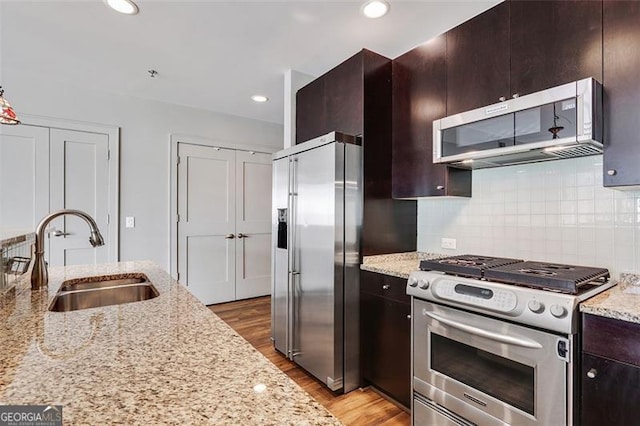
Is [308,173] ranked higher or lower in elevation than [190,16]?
lower

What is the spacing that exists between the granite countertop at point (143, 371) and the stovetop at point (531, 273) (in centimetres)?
123

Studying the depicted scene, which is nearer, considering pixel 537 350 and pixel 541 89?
pixel 537 350

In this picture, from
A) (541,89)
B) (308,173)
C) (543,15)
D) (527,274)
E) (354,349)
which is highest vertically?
(543,15)

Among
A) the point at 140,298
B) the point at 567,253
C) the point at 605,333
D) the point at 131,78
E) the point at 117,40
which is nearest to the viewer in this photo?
the point at 605,333

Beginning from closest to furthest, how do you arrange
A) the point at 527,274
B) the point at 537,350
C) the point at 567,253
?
the point at 537,350, the point at 527,274, the point at 567,253

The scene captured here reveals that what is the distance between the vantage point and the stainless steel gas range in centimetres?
124

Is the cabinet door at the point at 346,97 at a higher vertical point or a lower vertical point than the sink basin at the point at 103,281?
higher

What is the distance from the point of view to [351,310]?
7.17 ft

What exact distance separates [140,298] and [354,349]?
1390mm

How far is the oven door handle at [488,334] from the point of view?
1.31 meters

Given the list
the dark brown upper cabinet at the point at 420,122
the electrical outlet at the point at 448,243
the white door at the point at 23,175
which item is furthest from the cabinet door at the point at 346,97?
the white door at the point at 23,175

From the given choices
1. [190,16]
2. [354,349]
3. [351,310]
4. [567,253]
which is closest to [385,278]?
[351,310]

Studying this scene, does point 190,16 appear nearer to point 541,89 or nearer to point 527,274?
point 541,89

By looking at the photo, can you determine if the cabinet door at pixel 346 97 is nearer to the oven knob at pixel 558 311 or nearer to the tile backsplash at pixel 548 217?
the tile backsplash at pixel 548 217
